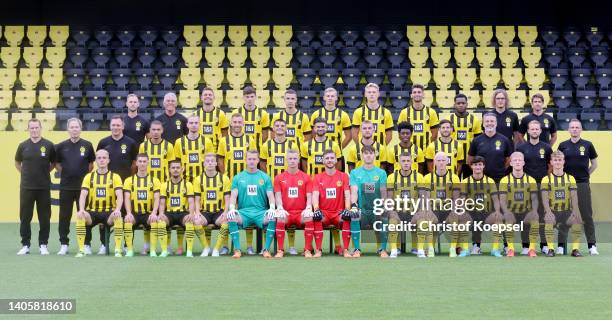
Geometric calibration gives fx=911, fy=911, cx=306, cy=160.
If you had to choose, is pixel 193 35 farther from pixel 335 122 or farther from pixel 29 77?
pixel 335 122

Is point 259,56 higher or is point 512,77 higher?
point 259,56

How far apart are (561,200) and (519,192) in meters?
0.53

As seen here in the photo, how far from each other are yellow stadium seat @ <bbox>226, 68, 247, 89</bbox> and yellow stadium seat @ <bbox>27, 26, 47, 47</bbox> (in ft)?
14.2

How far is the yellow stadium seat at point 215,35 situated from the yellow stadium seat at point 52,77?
3227 millimetres

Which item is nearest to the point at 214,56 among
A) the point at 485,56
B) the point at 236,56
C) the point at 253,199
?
the point at 236,56

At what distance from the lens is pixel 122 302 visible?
22.8 feet

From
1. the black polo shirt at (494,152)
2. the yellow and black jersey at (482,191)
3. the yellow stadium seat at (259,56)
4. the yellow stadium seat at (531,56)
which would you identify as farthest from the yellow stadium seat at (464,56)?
the yellow and black jersey at (482,191)

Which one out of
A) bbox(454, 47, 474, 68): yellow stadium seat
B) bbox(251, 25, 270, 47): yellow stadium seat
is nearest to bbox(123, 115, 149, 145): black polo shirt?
bbox(251, 25, 270, 47): yellow stadium seat

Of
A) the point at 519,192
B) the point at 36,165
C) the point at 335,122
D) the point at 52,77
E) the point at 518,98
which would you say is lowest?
the point at 519,192

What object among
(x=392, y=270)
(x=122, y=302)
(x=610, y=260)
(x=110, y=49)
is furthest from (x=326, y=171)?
(x=110, y=49)

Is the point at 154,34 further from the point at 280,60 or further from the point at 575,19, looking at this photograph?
the point at 575,19

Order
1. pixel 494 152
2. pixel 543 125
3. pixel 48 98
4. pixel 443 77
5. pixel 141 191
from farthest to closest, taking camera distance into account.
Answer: pixel 443 77
pixel 48 98
pixel 543 125
pixel 494 152
pixel 141 191

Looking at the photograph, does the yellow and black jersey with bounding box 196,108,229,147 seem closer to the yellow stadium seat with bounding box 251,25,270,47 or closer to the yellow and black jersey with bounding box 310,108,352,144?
the yellow and black jersey with bounding box 310,108,352,144

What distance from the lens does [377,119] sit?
12.0m
